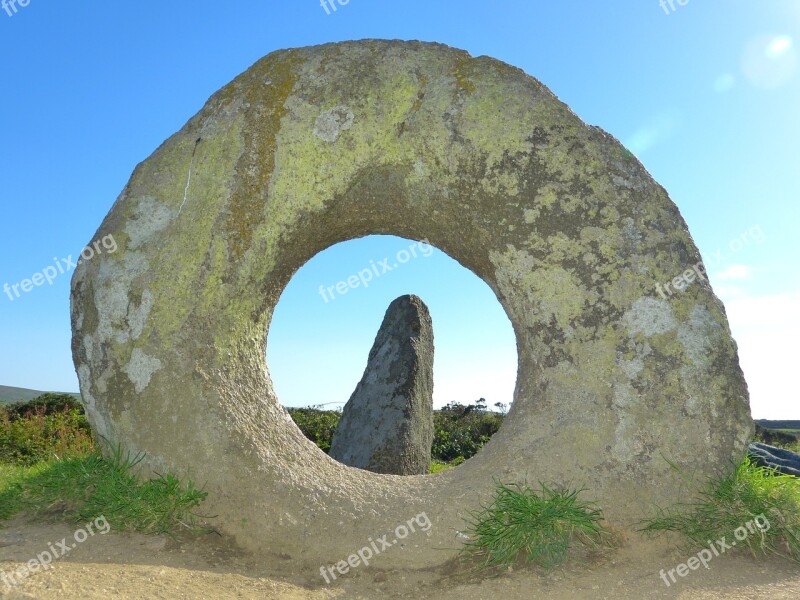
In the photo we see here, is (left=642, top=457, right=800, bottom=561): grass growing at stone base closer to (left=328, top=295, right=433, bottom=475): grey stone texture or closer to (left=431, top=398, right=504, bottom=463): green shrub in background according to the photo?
(left=328, top=295, right=433, bottom=475): grey stone texture

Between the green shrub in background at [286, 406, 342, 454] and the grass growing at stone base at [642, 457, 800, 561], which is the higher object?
the green shrub in background at [286, 406, 342, 454]

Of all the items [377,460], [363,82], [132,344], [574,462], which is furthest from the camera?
[377,460]

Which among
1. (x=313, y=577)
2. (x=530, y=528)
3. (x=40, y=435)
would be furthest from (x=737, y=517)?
(x=40, y=435)

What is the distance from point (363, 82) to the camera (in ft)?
13.6

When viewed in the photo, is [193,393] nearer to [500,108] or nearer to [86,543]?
[86,543]

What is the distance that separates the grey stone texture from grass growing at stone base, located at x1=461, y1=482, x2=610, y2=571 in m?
3.61

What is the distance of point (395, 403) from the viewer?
7.40 meters

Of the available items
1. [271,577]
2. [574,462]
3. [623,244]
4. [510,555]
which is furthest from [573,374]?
[271,577]

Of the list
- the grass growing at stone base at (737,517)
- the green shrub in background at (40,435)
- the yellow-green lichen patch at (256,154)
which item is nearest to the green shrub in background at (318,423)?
the green shrub in background at (40,435)

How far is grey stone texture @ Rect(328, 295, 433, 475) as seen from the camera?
23.5 feet

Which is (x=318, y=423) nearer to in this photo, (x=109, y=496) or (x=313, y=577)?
(x=109, y=496)

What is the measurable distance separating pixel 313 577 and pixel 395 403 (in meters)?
4.07

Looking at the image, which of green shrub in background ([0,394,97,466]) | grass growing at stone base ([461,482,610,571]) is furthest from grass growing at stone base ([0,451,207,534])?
green shrub in background ([0,394,97,466])

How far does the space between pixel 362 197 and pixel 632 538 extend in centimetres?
258
